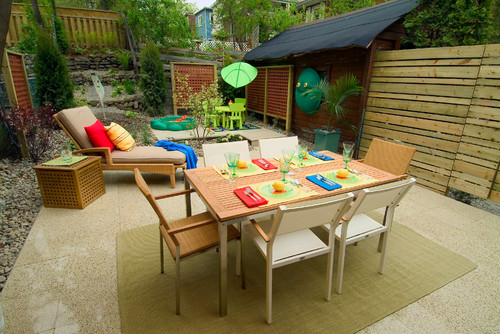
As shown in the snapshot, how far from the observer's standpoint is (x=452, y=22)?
4.05 meters

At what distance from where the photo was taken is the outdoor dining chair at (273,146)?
10.3 feet

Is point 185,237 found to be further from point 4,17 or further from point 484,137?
point 484,137

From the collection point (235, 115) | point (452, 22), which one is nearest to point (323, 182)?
point (452, 22)

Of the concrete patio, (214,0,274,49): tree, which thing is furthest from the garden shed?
(214,0,274,49): tree

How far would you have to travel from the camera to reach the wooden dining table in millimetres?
1704

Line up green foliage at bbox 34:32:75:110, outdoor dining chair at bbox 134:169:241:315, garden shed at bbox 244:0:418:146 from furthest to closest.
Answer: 1. green foliage at bbox 34:32:75:110
2. garden shed at bbox 244:0:418:146
3. outdoor dining chair at bbox 134:169:241:315

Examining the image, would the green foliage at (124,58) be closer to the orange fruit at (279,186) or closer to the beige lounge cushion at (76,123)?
the beige lounge cushion at (76,123)

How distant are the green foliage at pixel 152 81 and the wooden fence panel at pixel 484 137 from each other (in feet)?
24.7

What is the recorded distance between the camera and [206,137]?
→ 626 centimetres

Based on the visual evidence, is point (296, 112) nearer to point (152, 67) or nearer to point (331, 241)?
point (152, 67)

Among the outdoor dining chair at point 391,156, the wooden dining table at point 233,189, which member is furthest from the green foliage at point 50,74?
the outdoor dining chair at point 391,156

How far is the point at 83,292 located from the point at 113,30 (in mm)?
11074

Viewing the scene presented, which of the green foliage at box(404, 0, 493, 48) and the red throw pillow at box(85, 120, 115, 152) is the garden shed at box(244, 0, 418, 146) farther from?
the red throw pillow at box(85, 120, 115, 152)

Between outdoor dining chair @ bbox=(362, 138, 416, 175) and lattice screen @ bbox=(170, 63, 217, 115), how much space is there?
6.60m
